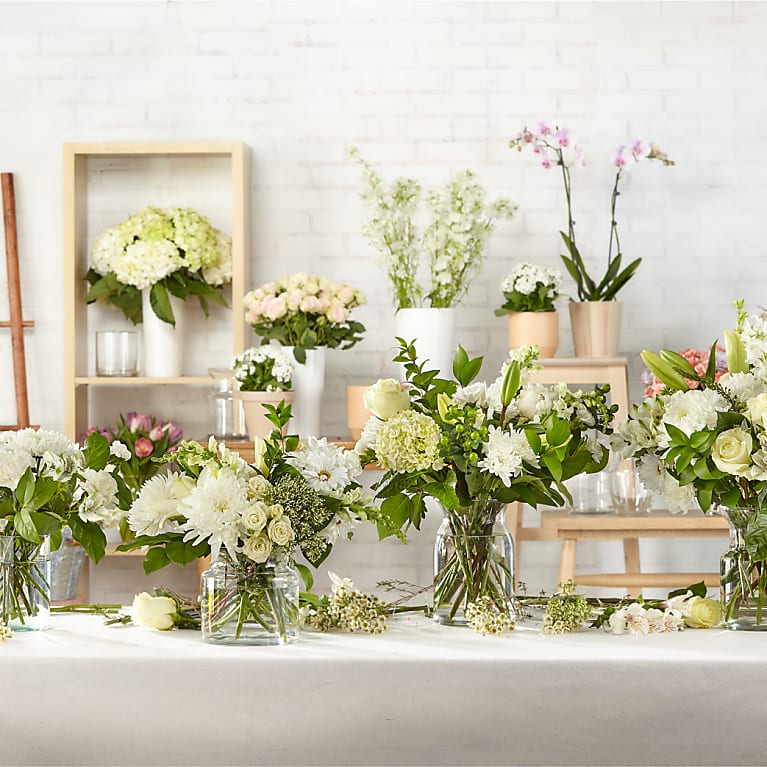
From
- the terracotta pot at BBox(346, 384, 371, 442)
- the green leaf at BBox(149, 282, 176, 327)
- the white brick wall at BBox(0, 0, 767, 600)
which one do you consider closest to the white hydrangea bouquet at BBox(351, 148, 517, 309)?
the white brick wall at BBox(0, 0, 767, 600)

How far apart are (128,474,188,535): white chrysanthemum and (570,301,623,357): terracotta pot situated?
2552 mm

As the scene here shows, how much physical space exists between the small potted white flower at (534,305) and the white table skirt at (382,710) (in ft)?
8.23

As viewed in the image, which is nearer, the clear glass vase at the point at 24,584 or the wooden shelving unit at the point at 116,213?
the clear glass vase at the point at 24,584

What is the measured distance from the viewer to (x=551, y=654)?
4.86ft

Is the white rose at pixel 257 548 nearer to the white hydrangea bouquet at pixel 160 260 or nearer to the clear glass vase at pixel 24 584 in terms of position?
the clear glass vase at pixel 24 584

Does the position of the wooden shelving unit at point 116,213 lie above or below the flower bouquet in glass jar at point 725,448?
above

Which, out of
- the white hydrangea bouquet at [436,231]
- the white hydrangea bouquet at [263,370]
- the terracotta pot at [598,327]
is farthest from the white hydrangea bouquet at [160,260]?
the terracotta pot at [598,327]

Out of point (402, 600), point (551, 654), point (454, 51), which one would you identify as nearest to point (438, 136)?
point (454, 51)

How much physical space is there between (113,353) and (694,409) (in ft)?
9.39

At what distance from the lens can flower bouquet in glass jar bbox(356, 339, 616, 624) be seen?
1.60 meters

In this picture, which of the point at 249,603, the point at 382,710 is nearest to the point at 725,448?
the point at 382,710

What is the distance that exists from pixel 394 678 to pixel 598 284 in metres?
3.00

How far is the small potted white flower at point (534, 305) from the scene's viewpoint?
3.90 metres

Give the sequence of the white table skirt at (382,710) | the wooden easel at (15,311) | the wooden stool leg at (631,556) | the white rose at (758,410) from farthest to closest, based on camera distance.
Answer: the wooden easel at (15,311) → the wooden stool leg at (631,556) → the white rose at (758,410) → the white table skirt at (382,710)
